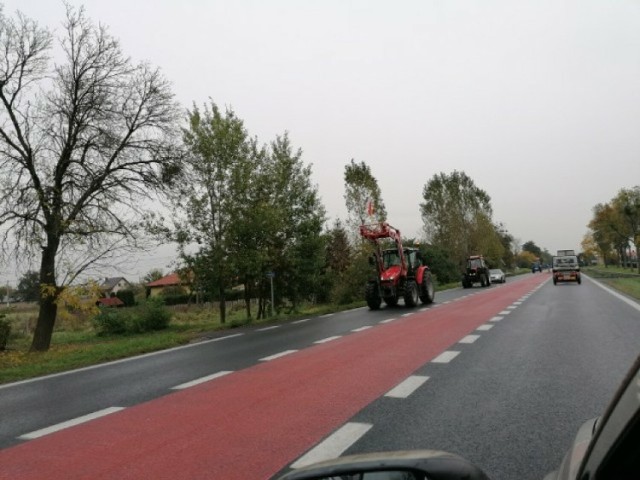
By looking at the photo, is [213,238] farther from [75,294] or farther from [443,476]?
[443,476]

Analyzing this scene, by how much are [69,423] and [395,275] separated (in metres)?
16.6

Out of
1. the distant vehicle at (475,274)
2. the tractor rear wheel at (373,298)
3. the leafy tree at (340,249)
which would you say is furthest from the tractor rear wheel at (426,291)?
the distant vehicle at (475,274)

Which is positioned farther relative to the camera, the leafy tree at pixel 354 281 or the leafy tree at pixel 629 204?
the leafy tree at pixel 629 204

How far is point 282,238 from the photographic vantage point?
866 inches

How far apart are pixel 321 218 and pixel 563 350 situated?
48.5 ft

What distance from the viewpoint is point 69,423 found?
5523 mm

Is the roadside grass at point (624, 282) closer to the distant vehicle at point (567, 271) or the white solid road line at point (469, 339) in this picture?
the distant vehicle at point (567, 271)

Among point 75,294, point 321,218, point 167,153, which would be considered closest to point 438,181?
point 321,218

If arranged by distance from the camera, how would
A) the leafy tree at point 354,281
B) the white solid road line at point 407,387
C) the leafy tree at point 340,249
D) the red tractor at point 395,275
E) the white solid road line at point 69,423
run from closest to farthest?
1. the white solid road line at point 69,423
2. the white solid road line at point 407,387
3. the red tractor at point 395,275
4. the leafy tree at point 354,281
5. the leafy tree at point 340,249

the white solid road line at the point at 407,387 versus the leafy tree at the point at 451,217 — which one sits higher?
the leafy tree at the point at 451,217

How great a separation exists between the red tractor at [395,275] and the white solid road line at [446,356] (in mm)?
10900

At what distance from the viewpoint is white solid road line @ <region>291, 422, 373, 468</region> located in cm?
399

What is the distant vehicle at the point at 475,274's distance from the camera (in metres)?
39.9

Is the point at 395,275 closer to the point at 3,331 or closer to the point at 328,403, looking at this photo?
the point at 3,331
